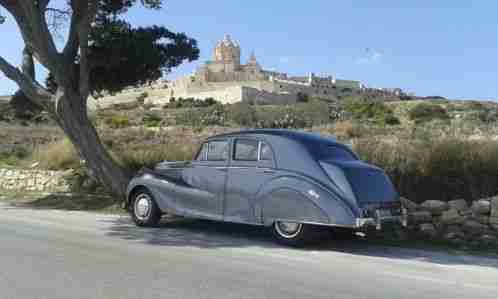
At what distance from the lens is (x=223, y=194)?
865cm

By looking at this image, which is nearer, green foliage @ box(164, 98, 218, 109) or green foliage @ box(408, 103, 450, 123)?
green foliage @ box(408, 103, 450, 123)

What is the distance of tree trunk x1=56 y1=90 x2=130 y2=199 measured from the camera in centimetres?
1251

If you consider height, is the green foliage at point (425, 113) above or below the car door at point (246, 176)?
above

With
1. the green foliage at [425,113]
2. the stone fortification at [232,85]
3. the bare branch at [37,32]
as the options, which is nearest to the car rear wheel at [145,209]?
the bare branch at [37,32]

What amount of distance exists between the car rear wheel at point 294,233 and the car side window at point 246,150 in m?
1.16

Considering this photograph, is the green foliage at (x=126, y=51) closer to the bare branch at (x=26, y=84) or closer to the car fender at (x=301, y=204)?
the bare branch at (x=26, y=84)

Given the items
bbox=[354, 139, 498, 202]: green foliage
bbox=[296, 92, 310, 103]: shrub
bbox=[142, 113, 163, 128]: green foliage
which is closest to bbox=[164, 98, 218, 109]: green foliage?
bbox=[296, 92, 310, 103]: shrub

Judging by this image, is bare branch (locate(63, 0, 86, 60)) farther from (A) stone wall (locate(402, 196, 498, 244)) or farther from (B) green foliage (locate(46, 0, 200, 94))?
(A) stone wall (locate(402, 196, 498, 244))

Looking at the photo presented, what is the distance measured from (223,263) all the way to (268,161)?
206 cm

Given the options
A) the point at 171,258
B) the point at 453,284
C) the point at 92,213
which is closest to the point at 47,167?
the point at 92,213

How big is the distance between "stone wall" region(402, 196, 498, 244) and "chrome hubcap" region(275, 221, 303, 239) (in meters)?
2.60

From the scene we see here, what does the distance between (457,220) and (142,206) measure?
5.73 m

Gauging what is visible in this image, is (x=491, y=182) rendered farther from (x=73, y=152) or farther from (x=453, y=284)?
(x=73, y=152)

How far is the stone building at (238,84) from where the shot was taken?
116119 mm
